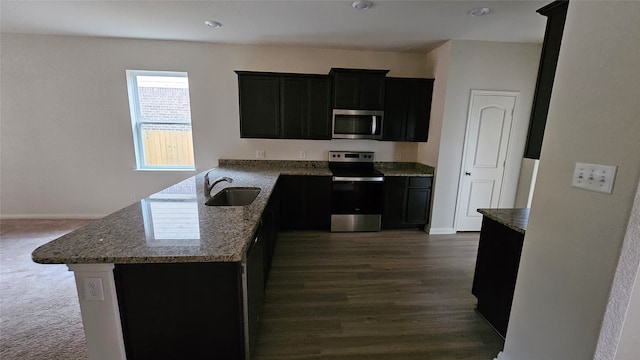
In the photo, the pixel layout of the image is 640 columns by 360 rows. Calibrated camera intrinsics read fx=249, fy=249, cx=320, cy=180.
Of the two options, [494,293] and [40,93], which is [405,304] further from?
[40,93]

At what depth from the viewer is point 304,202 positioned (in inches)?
140

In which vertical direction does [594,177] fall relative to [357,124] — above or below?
below

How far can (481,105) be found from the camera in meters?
3.40

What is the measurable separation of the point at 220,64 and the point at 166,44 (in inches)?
30.4

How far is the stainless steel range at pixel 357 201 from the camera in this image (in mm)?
3553

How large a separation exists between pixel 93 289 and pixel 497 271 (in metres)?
2.46

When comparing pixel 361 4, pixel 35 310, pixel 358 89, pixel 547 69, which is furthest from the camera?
pixel 358 89

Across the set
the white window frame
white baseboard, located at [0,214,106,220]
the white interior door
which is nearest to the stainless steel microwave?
the white interior door

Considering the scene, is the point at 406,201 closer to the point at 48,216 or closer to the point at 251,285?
the point at 251,285

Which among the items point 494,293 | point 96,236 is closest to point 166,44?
point 96,236

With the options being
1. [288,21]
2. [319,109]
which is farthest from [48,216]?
[288,21]

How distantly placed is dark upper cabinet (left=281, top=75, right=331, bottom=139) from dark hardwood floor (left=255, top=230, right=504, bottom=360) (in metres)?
1.55

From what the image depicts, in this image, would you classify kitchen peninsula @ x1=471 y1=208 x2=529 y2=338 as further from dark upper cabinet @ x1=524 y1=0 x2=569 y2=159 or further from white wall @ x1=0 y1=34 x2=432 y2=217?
white wall @ x1=0 y1=34 x2=432 y2=217

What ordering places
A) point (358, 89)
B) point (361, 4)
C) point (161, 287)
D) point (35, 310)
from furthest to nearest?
point (358, 89) < point (361, 4) < point (35, 310) < point (161, 287)
